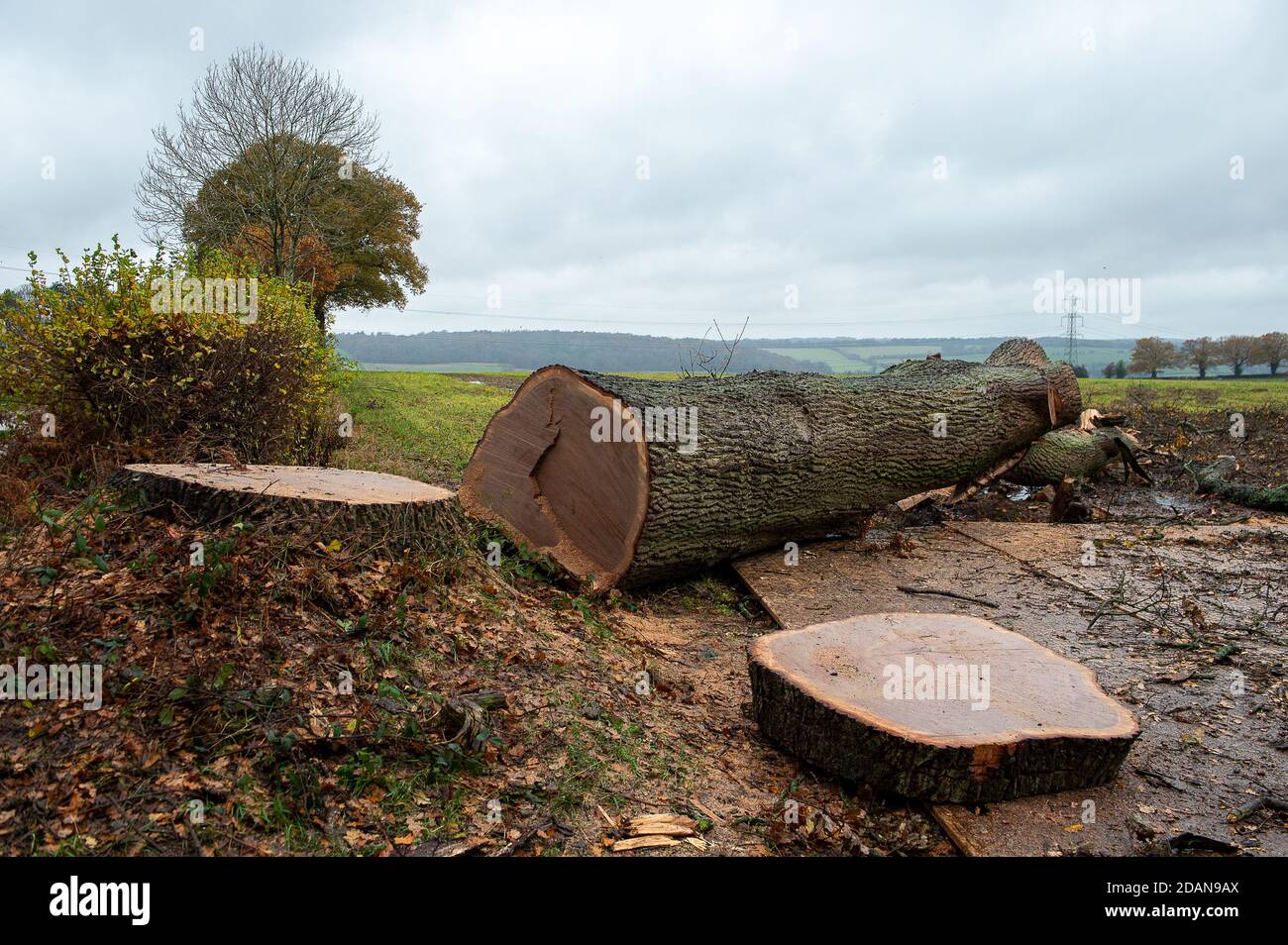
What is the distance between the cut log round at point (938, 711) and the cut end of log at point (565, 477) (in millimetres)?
1795

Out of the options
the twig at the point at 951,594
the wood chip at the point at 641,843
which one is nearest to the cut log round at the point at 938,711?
the wood chip at the point at 641,843

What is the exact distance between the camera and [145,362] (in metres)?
5.95

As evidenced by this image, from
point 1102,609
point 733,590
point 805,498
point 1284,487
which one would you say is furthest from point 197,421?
point 1284,487

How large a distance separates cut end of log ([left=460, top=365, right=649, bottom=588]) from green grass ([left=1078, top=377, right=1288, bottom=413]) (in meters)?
12.2

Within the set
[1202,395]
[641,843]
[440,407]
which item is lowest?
[641,843]

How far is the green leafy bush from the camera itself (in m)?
5.78

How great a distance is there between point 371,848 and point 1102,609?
500 cm

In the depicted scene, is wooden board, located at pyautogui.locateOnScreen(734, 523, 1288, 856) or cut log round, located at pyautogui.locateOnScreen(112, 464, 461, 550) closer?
wooden board, located at pyautogui.locateOnScreen(734, 523, 1288, 856)

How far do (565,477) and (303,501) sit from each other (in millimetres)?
2237

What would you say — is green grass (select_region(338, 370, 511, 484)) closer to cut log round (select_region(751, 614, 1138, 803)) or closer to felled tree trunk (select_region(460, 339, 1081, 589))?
felled tree trunk (select_region(460, 339, 1081, 589))

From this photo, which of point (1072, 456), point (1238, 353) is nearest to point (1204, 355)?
point (1238, 353)

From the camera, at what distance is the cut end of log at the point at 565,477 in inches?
215

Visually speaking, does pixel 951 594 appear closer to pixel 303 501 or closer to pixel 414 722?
pixel 414 722

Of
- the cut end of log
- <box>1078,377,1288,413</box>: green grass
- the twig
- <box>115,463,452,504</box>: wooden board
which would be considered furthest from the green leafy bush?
<box>1078,377,1288,413</box>: green grass
